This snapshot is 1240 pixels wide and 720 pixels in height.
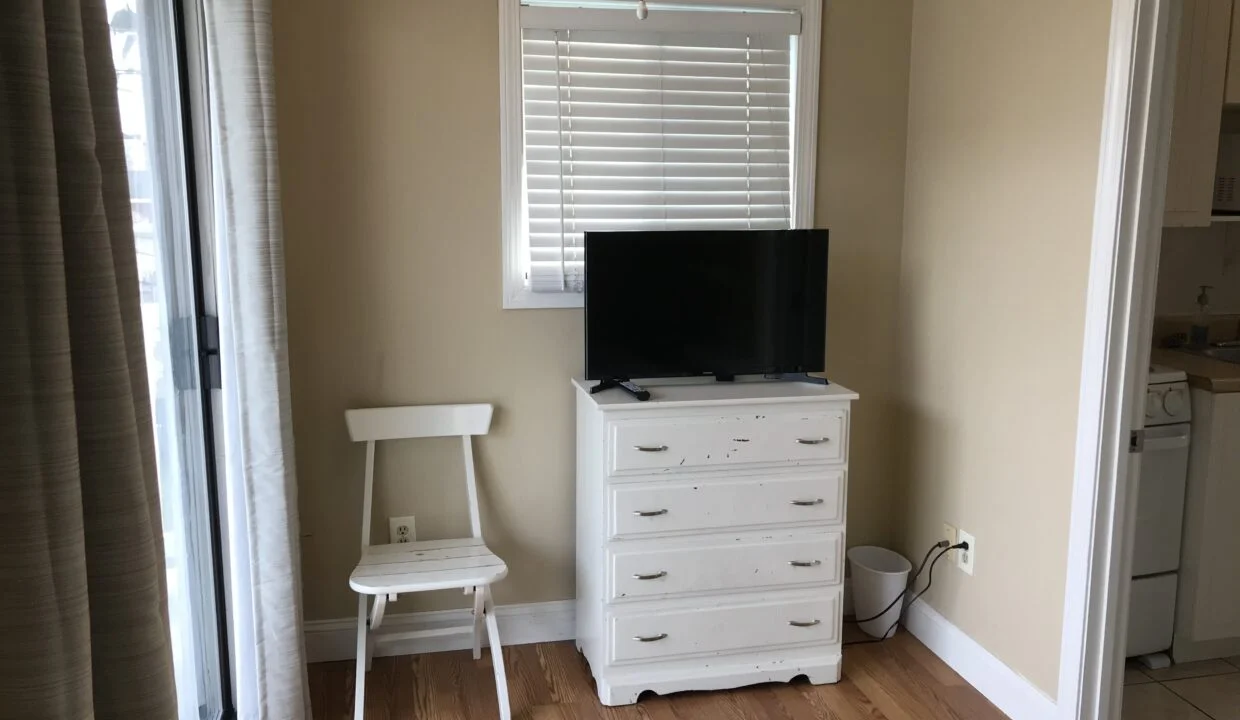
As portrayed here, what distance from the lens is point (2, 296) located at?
765mm

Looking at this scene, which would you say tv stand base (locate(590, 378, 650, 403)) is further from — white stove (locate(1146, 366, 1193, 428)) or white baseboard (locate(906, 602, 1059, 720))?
white stove (locate(1146, 366, 1193, 428))

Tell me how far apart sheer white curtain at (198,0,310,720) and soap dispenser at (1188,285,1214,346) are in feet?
11.0

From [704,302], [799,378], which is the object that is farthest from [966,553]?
[704,302]

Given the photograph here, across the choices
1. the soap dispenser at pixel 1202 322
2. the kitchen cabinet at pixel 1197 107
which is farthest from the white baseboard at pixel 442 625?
the soap dispenser at pixel 1202 322

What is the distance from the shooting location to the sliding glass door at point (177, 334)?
189 cm

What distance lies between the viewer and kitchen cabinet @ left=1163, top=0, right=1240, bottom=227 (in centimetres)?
287

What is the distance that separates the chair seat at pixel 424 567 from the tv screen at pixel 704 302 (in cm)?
65

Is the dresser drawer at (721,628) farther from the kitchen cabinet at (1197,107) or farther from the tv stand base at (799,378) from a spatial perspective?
the kitchen cabinet at (1197,107)

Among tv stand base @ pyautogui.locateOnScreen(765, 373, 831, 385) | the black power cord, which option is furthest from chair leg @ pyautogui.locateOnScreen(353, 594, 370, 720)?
the black power cord

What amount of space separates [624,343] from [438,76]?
1009 millimetres

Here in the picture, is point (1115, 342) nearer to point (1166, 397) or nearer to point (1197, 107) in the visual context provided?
point (1166, 397)

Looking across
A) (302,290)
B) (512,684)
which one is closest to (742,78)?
(302,290)

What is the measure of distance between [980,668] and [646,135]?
200 cm

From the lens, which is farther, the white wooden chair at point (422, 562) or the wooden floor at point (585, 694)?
the wooden floor at point (585, 694)
